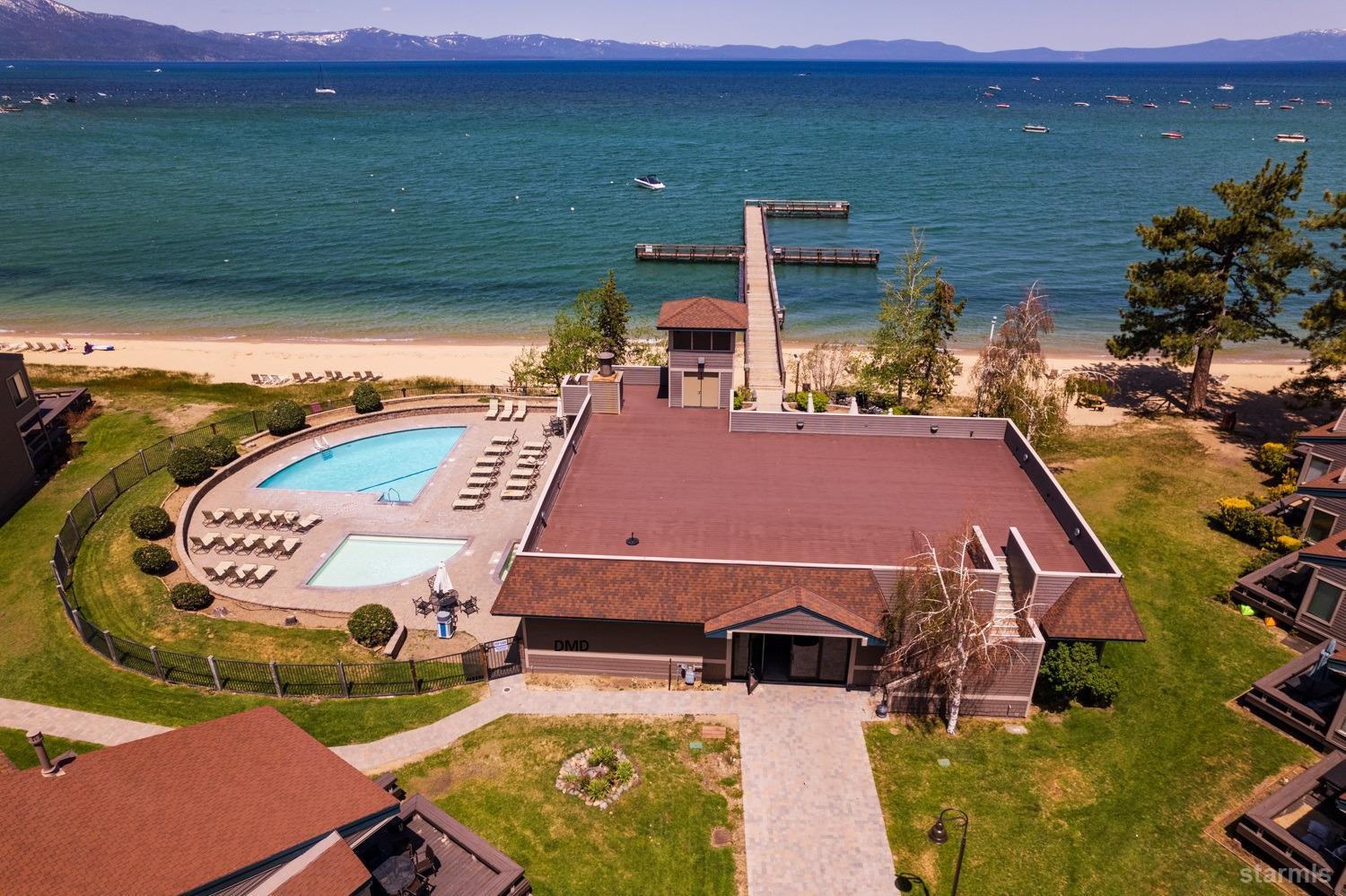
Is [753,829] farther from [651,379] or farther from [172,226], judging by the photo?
[172,226]

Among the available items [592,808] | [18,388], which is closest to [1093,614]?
[592,808]

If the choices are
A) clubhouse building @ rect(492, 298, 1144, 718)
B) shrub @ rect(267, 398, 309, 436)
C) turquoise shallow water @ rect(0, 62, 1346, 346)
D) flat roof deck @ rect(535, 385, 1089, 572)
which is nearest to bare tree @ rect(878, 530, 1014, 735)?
clubhouse building @ rect(492, 298, 1144, 718)

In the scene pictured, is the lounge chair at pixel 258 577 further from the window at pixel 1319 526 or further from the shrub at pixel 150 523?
the window at pixel 1319 526

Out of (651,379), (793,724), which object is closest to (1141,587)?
(793,724)

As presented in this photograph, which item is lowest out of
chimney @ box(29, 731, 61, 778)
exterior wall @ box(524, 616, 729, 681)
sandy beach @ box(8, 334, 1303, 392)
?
sandy beach @ box(8, 334, 1303, 392)

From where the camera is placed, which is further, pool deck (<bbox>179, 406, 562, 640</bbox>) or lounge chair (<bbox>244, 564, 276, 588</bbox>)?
lounge chair (<bbox>244, 564, 276, 588</bbox>)

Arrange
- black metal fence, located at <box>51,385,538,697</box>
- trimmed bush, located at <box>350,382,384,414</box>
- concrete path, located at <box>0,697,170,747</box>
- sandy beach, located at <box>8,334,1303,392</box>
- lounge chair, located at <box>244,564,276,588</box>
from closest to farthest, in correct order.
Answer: concrete path, located at <box>0,697,170,747</box>, black metal fence, located at <box>51,385,538,697</box>, lounge chair, located at <box>244,564,276,588</box>, trimmed bush, located at <box>350,382,384,414</box>, sandy beach, located at <box>8,334,1303,392</box>

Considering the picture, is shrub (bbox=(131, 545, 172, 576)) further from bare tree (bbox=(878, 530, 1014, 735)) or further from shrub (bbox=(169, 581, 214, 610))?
bare tree (bbox=(878, 530, 1014, 735))
